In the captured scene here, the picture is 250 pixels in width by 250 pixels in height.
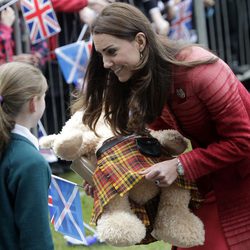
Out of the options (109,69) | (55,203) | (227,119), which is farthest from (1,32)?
(227,119)

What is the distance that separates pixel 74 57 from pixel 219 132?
2.88 metres

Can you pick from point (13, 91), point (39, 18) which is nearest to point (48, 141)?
point (13, 91)

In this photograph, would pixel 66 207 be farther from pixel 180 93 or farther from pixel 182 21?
pixel 182 21

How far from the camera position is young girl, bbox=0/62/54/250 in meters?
2.63

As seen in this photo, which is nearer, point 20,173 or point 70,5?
point 20,173

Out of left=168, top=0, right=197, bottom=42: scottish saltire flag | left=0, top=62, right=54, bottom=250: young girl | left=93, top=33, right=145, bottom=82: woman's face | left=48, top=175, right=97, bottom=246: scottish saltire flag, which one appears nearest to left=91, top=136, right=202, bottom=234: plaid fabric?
left=0, top=62, right=54, bottom=250: young girl

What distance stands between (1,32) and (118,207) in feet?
11.0

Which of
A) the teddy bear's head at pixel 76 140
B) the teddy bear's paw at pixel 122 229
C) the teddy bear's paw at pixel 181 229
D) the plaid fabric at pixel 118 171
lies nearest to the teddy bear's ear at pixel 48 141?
the teddy bear's head at pixel 76 140

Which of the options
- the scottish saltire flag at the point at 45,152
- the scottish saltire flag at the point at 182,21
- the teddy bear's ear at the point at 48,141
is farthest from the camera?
the scottish saltire flag at the point at 182,21

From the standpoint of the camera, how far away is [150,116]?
2.86m

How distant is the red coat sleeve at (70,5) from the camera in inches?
240

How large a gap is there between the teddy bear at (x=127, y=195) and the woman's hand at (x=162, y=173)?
44 mm

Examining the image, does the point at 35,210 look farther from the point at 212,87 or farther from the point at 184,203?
the point at 212,87

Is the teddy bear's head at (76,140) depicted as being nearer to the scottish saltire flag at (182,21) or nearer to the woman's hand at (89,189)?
the woman's hand at (89,189)
